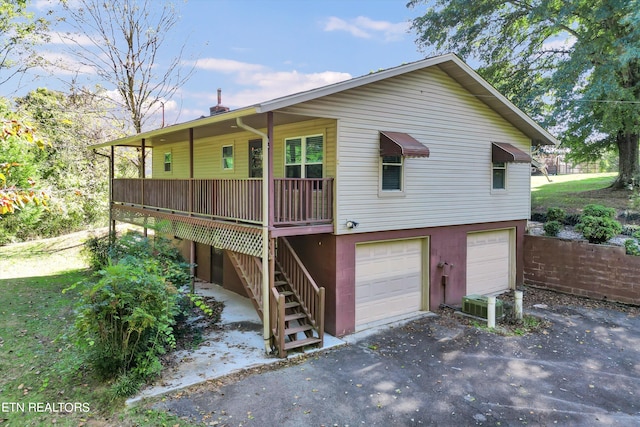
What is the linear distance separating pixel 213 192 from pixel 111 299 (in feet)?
13.2

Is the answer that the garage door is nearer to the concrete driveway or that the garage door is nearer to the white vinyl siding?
the white vinyl siding

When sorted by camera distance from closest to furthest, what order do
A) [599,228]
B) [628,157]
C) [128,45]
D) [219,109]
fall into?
[599,228] < [219,109] < [628,157] < [128,45]

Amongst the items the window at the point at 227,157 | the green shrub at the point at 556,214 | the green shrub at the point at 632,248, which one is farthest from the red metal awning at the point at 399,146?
the green shrub at the point at 556,214

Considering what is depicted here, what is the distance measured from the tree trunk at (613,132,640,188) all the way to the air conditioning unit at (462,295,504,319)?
47.1 feet

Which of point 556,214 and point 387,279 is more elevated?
point 556,214

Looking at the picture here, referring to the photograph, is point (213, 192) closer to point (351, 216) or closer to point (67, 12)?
point (351, 216)

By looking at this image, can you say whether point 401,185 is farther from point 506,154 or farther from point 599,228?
point 599,228

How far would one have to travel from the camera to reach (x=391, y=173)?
9688 millimetres

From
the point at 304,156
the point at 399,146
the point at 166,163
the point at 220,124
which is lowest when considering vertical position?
the point at 304,156

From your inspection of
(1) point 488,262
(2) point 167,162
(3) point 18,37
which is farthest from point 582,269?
(3) point 18,37

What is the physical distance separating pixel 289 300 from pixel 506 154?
754 centimetres

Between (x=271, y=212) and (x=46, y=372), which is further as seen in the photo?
(x=271, y=212)

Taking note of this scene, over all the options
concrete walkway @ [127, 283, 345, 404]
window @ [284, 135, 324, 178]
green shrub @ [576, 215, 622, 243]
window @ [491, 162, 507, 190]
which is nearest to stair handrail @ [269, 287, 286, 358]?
concrete walkway @ [127, 283, 345, 404]

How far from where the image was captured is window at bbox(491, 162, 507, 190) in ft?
39.7
